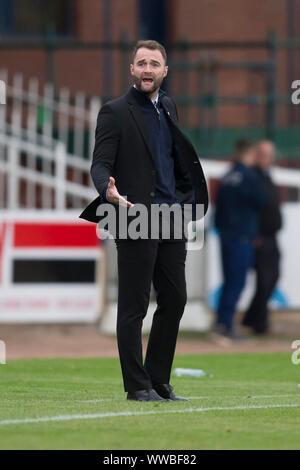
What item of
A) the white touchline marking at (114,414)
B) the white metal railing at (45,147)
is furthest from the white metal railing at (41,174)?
the white touchline marking at (114,414)

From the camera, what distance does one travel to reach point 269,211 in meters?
14.1

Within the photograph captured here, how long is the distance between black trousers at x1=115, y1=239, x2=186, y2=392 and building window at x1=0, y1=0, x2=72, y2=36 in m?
13.4

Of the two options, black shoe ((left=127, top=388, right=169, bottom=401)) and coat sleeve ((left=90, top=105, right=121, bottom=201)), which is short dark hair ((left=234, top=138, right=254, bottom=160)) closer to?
coat sleeve ((left=90, top=105, right=121, bottom=201))

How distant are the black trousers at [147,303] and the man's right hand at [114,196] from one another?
324 millimetres

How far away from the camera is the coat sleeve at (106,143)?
6.74 meters

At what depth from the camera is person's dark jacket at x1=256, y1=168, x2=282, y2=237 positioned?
552 inches

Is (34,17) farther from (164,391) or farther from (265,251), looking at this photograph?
(164,391)

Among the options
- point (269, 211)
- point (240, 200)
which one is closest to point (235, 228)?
point (240, 200)

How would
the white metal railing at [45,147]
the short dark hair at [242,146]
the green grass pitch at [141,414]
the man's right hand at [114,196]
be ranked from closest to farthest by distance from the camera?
the green grass pitch at [141,414] → the man's right hand at [114,196] → the short dark hair at [242,146] → the white metal railing at [45,147]

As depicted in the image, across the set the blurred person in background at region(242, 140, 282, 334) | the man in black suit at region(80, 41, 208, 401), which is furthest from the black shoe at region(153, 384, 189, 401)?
the blurred person in background at region(242, 140, 282, 334)

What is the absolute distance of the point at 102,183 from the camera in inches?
260

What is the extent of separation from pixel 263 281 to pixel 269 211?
81 cm

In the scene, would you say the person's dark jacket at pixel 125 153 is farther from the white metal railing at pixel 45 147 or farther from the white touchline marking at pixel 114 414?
the white metal railing at pixel 45 147

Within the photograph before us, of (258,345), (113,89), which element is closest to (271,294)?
(258,345)
